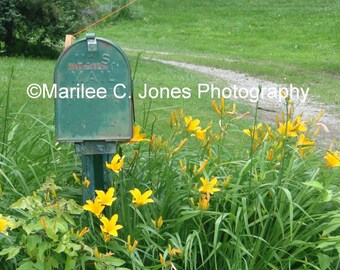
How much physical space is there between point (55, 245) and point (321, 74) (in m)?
13.8

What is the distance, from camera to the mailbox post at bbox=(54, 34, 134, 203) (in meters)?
3.32

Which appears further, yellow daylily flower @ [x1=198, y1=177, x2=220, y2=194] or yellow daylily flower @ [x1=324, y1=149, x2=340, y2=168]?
yellow daylily flower @ [x1=324, y1=149, x2=340, y2=168]

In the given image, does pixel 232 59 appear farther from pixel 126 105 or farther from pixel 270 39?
pixel 126 105

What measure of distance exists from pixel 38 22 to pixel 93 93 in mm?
12197

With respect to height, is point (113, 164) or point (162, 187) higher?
point (113, 164)

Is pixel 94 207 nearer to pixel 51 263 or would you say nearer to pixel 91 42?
pixel 51 263

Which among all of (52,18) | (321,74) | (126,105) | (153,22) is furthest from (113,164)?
(153,22)

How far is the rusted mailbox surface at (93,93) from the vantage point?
3.32 m

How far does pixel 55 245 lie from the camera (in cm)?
304

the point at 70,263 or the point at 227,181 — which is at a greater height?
the point at 227,181

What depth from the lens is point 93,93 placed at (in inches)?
131

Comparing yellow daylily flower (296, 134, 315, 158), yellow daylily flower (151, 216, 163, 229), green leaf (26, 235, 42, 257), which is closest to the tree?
yellow daylily flower (296, 134, 315, 158)

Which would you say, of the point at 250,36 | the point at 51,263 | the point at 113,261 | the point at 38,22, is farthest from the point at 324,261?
the point at 250,36

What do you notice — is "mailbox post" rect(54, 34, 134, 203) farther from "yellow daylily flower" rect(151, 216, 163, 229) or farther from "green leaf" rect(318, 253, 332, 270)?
"green leaf" rect(318, 253, 332, 270)
